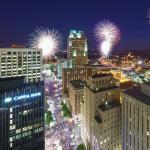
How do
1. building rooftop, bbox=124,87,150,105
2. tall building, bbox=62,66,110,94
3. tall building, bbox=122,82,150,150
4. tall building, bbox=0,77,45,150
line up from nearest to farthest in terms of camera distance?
tall building, bbox=0,77,45,150
tall building, bbox=122,82,150,150
building rooftop, bbox=124,87,150,105
tall building, bbox=62,66,110,94

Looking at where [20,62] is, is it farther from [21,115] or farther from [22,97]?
[21,115]

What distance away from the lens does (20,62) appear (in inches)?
3393

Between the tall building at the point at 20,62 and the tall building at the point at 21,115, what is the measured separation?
34.3m

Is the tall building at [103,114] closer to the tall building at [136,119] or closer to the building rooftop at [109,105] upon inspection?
the building rooftop at [109,105]

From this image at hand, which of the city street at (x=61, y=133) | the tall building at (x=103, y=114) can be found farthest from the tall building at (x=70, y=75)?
the tall building at (x=103, y=114)

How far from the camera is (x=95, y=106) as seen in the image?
219 ft

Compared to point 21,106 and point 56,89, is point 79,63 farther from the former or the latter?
point 21,106

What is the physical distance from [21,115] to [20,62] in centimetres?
4010

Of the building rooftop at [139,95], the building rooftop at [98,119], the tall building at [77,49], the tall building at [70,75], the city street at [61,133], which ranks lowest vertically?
the city street at [61,133]

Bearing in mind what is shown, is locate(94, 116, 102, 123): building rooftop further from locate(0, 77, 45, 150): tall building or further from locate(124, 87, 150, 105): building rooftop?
locate(0, 77, 45, 150): tall building

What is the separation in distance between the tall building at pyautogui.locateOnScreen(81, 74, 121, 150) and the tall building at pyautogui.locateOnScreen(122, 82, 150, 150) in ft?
20.9

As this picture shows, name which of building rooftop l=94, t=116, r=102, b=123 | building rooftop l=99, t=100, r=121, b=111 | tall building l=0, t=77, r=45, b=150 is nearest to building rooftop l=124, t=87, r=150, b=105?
building rooftop l=99, t=100, r=121, b=111

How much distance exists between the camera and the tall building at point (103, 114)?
63.7 meters

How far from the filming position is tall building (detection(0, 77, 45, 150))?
153 feet
